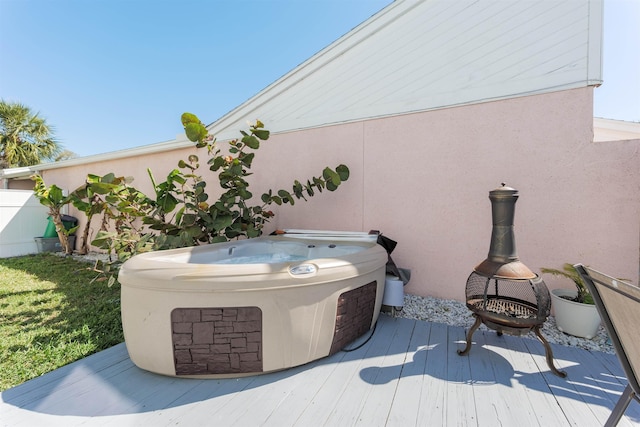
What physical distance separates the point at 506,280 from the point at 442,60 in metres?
3.09

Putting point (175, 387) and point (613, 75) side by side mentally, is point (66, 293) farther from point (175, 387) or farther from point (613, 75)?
point (613, 75)

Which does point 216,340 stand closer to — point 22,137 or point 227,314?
point 227,314

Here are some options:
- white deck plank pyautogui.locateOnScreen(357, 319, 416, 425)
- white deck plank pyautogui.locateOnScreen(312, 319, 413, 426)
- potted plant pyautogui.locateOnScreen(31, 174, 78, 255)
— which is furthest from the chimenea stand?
potted plant pyautogui.locateOnScreen(31, 174, 78, 255)

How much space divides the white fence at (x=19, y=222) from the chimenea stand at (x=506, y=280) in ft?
38.3

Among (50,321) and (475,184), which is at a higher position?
(475,184)

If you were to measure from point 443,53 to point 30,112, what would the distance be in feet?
54.9

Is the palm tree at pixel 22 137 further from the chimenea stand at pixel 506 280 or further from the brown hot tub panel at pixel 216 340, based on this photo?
the chimenea stand at pixel 506 280

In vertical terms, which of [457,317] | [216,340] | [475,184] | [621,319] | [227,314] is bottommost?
[457,317]

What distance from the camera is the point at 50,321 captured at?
3.16m

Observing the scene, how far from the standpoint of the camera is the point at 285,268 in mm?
2061

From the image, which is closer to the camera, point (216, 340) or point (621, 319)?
point (621, 319)

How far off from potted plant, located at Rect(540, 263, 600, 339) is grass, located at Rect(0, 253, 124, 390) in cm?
460

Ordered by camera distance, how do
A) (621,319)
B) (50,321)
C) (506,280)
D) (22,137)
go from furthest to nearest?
(22,137)
(50,321)
(506,280)
(621,319)

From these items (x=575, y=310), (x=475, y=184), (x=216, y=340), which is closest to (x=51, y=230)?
(x=216, y=340)
